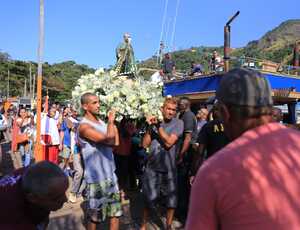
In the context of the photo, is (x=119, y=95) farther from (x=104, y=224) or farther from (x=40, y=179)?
(x=40, y=179)

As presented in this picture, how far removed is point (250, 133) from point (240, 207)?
0.32m

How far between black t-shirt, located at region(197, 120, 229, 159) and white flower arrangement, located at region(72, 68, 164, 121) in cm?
81

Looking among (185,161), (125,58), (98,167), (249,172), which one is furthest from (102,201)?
(125,58)

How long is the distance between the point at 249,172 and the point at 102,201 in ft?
11.4

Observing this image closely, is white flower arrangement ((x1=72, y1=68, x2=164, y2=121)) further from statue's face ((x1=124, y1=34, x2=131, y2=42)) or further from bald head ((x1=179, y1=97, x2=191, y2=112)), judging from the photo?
statue's face ((x1=124, y1=34, x2=131, y2=42))

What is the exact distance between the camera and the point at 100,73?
5.77 meters

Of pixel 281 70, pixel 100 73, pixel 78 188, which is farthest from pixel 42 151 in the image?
pixel 281 70

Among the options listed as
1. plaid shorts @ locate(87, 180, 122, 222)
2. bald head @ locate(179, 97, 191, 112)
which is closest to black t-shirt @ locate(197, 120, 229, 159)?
plaid shorts @ locate(87, 180, 122, 222)

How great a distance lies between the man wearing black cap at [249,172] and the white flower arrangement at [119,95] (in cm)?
380

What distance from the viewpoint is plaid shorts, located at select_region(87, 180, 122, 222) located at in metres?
4.89

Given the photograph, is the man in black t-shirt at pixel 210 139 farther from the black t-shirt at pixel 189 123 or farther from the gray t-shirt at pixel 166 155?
the black t-shirt at pixel 189 123

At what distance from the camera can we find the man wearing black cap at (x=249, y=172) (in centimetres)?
163

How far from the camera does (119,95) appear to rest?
18.5ft

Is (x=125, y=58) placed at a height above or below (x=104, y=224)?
above
